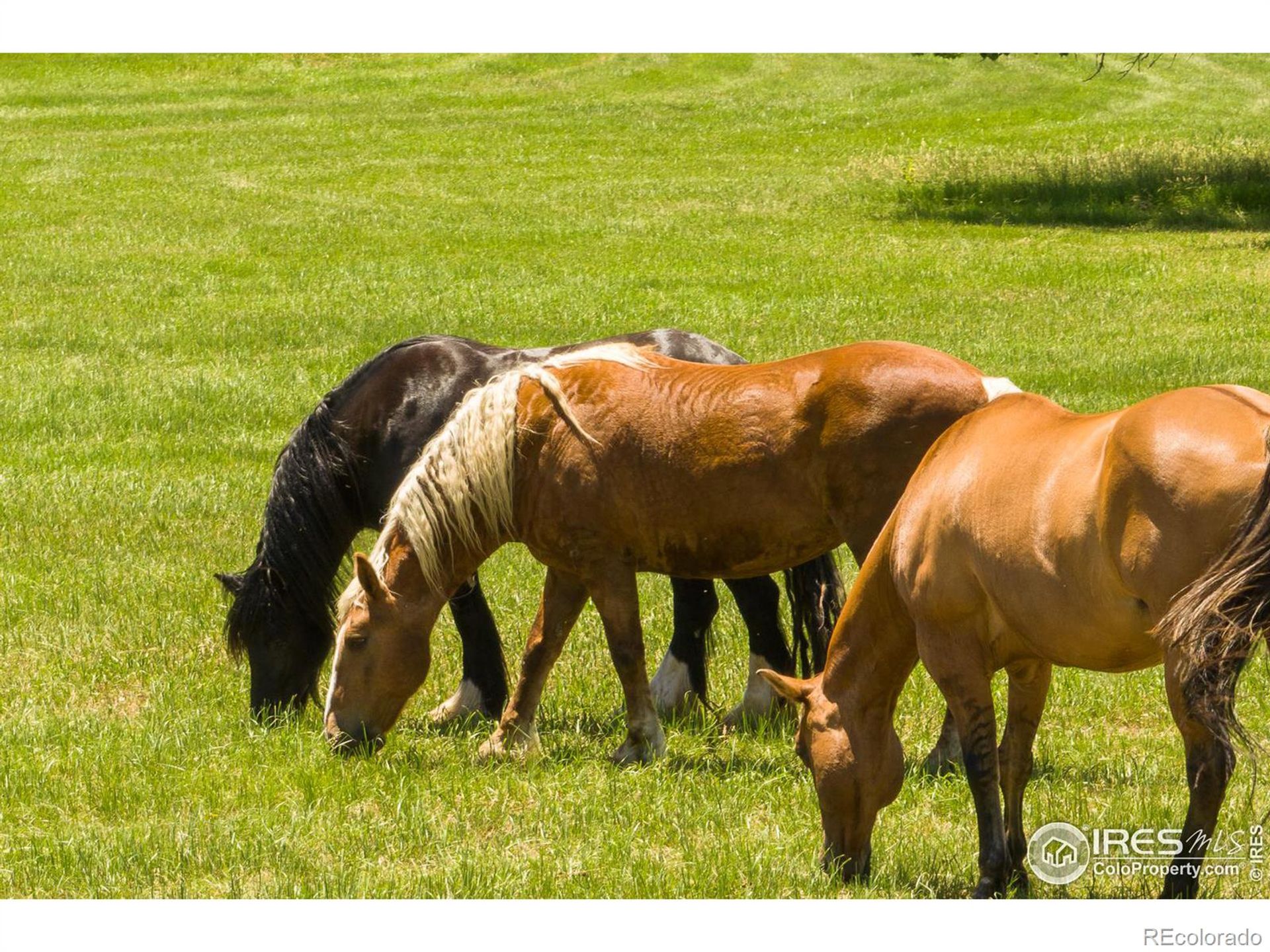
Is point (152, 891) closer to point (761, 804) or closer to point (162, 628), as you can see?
point (761, 804)

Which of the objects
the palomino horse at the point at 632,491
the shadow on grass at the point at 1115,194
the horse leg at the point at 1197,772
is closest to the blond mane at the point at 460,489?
the palomino horse at the point at 632,491

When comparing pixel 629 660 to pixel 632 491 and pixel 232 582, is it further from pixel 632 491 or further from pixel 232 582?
pixel 232 582

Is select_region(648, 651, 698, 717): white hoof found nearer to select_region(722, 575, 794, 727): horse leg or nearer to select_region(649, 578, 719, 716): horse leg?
select_region(649, 578, 719, 716): horse leg

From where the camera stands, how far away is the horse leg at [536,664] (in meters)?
6.32

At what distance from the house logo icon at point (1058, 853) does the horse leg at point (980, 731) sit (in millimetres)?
233

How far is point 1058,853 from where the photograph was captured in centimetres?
477

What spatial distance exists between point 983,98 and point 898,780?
32.5 metres

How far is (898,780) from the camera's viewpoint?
15.8 feet

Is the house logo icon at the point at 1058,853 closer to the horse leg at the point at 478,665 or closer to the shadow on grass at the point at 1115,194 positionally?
the horse leg at the point at 478,665

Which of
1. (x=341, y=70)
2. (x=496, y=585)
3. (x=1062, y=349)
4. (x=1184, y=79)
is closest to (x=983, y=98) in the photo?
(x=1184, y=79)

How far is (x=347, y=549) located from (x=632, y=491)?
5.39ft

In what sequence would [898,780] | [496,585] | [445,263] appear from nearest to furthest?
1. [898,780]
2. [496,585]
3. [445,263]

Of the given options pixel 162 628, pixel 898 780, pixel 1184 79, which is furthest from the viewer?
pixel 1184 79

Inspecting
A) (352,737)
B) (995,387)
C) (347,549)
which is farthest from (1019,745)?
(347,549)
